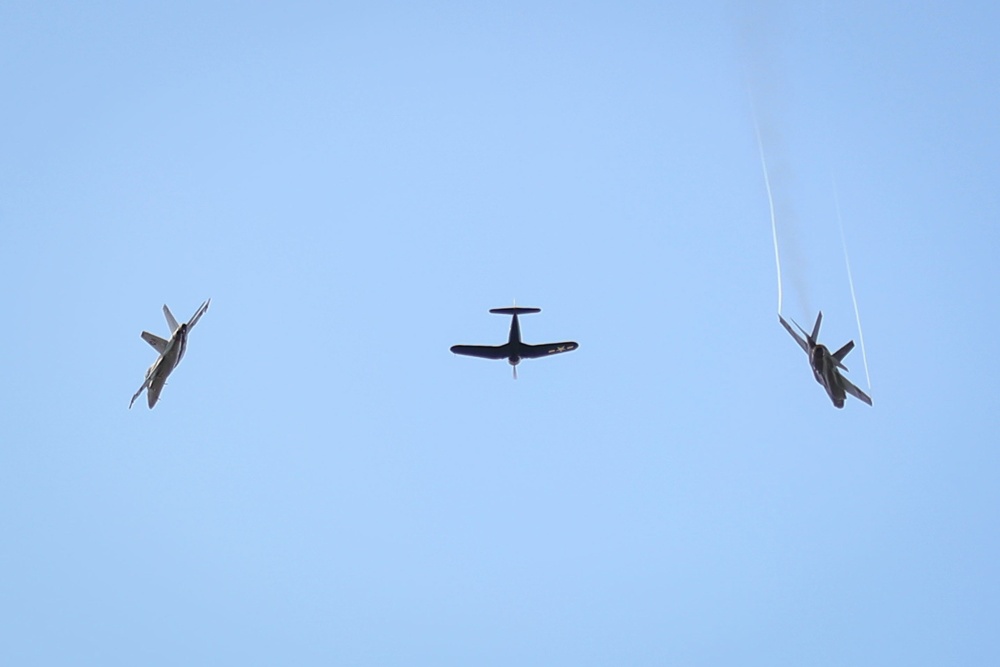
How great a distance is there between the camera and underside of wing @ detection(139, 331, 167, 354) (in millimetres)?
43188

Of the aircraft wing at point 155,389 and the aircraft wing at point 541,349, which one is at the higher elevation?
the aircraft wing at point 541,349

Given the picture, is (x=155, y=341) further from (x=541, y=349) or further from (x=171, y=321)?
(x=541, y=349)

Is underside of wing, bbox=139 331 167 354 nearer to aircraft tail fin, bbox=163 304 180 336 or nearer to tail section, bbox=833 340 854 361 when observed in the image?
aircraft tail fin, bbox=163 304 180 336

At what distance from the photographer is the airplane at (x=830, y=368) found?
40.8m

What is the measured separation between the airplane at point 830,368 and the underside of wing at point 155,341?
2583 cm

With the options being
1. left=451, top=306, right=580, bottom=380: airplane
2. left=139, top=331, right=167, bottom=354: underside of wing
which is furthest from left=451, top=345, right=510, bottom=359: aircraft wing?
left=139, top=331, right=167, bottom=354: underside of wing

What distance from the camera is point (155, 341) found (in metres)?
43.9

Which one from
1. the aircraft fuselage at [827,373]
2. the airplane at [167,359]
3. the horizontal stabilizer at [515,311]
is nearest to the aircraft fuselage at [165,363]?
the airplane at [167,359]

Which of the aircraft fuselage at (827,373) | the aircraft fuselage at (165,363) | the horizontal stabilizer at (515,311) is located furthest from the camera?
the horizontal stabilizer at (515,311)

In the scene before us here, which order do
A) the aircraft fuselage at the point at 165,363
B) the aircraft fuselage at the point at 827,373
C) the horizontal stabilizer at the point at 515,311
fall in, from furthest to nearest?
the horizontal stabilizer at the point at 515,311 < the aircraft fuselage at the point at 165,363 < the aircraft fuselage at the point at 827,373

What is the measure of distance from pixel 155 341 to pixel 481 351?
20.7 m

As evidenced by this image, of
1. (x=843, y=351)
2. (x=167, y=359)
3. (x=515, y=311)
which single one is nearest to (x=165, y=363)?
(x=167, y=359)

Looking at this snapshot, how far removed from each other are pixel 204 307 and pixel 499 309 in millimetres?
19526

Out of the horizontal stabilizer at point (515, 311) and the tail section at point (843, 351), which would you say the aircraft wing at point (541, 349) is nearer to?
the horizontal stabilizer at point (515, 311)
